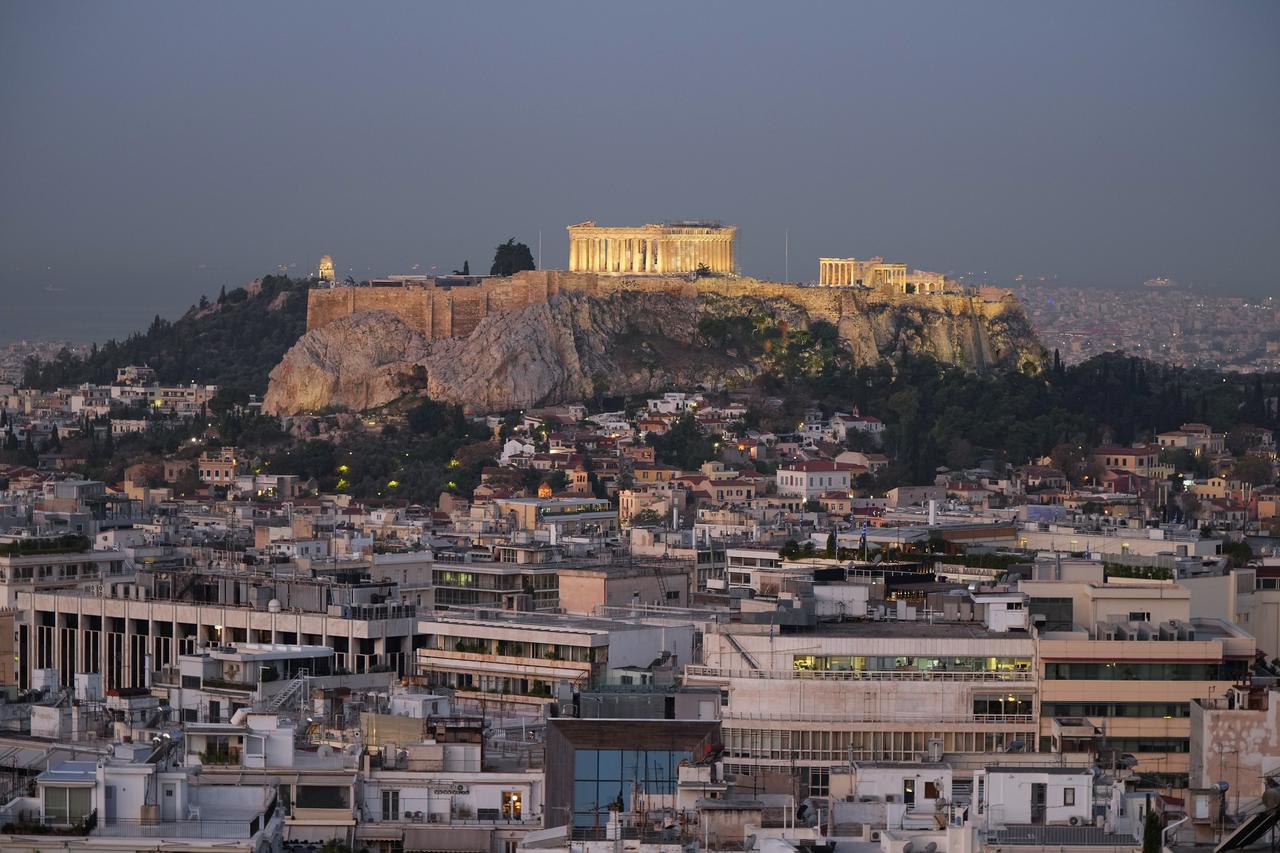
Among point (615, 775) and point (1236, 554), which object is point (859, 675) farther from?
point (1236, 554)

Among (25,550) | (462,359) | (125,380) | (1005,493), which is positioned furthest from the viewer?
(125,380)

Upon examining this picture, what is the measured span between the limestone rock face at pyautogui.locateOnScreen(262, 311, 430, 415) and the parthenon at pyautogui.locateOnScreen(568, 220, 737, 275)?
443 inches

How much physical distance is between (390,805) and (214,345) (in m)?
151

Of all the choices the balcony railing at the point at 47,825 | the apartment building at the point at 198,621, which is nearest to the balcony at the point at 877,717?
the balcony railing at the point at 47,825

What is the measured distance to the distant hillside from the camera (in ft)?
569

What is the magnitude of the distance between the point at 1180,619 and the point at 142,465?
89510mm

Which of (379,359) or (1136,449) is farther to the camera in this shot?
(379,359)

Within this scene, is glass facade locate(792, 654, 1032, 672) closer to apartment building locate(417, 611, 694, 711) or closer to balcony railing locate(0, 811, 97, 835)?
apartment building locate(417, 611, 694, 711)

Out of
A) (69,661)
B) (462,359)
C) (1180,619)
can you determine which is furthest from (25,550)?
(462,359)

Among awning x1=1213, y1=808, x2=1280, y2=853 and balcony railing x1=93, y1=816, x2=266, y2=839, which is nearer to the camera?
awning x1=1213, y1=808, x2=1280, y2=853

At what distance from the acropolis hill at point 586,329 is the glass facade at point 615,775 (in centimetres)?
10281

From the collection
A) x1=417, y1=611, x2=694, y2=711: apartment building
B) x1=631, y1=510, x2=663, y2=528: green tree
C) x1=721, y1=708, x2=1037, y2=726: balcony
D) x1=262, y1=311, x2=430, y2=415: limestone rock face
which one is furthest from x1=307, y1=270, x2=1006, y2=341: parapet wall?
x1=721, y1=708, x2=1037, y2=726: balcony

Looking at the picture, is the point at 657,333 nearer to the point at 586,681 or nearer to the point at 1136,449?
the point at 1136,449

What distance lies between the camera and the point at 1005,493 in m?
106
